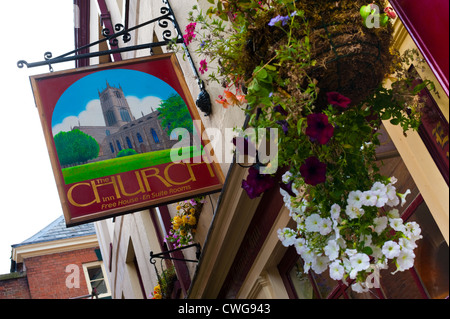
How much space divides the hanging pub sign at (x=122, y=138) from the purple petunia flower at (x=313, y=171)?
2348 millimetres

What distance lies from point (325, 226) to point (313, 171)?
10.9 inches

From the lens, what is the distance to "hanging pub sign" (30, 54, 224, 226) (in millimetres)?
4605

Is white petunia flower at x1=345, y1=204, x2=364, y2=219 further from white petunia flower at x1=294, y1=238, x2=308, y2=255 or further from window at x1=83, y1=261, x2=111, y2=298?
window at x1=83, y1=261, x2=111, y2=298

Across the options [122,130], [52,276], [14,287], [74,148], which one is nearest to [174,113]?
[122,130]

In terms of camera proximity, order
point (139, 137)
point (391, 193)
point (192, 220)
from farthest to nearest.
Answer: point (192, 220)
point (139, 137)
point (391, 193)

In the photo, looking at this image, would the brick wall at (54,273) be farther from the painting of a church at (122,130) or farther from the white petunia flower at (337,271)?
the white petunia flower at (337,271)

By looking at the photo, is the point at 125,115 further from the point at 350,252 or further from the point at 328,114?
the point at 350,252

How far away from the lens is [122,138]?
5066mm

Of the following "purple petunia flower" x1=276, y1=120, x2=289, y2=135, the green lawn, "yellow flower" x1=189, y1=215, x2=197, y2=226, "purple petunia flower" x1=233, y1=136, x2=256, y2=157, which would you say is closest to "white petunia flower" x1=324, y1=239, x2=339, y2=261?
"purple petunia flower" x1=276, y1=120, x2=289, y2=135

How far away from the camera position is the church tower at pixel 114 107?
5.15m

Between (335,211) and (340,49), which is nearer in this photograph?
(335,211)

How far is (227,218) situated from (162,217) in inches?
129

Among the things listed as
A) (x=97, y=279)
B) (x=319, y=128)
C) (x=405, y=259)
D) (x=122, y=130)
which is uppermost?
(x=97, y=279)
